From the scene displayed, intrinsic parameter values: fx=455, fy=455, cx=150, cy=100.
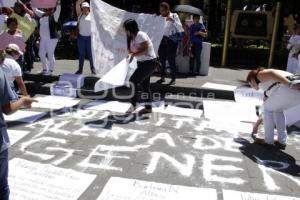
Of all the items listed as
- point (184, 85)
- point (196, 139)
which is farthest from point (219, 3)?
point (196, 139)

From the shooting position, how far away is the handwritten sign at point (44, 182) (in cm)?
433

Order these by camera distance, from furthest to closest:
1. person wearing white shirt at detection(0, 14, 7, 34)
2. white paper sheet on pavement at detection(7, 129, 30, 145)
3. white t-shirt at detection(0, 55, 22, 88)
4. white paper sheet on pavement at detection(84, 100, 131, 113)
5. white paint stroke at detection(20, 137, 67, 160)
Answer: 1. person wearing white shirt at detection(0, 14, 7, 34)
2. white paper sheet on pavement at detection(84, 100, 131, 113)
3. white t-shirt at detection(0, 55, 22, 88)
4. white paper sheet on pavement at detection(7, 129, 30, 145)
5. white paint stroke at detection(20, 137, 67, 160)

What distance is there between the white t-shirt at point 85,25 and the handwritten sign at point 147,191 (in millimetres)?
5387

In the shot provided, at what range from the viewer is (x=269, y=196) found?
177 inches

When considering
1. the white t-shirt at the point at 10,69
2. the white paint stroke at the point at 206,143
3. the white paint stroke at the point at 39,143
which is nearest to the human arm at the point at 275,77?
the white paint stroke at the point at 206,143

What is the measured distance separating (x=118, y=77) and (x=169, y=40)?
102 inches

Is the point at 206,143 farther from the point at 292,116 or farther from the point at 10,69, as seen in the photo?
the point at 10,69

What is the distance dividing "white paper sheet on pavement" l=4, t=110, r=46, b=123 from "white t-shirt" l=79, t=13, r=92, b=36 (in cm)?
272

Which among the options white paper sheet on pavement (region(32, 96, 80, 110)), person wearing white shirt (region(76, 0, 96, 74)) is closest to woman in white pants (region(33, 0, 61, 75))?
person wearing white shirt (region(76, 0, 96, 74))

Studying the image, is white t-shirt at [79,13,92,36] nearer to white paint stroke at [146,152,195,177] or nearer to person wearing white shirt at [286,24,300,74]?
person wearing white shirt at [286,24,300,74]

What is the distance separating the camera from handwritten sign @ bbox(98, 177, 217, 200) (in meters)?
4.38

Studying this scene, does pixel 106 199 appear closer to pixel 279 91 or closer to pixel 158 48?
pixel 279 91

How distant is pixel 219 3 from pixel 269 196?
1677cm

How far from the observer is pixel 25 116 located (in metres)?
7.16
